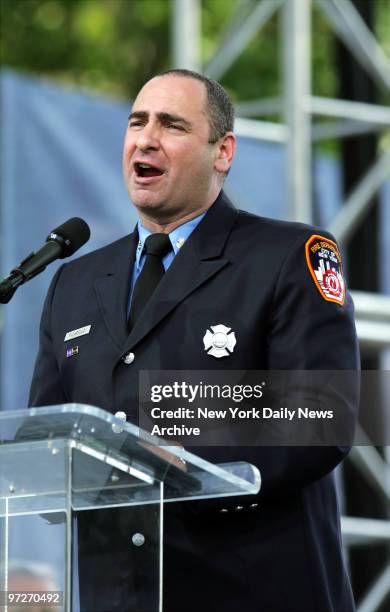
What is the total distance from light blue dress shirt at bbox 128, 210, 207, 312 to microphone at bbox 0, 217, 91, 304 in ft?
0.64

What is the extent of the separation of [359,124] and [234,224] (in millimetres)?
3040

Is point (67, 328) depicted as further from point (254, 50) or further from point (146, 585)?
point (254, 50)

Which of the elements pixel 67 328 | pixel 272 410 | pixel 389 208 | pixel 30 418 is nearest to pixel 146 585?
pixel 30 418

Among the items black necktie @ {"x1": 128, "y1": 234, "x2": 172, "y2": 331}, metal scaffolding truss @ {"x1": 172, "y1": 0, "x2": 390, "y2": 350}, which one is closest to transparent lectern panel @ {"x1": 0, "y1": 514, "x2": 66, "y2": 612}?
black necktie @ {"x1": 128, "y1": 234, "x2": 172, "y2": 331}

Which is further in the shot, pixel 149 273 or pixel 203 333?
pixel 149 273

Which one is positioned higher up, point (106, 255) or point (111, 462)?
point (106, 255)

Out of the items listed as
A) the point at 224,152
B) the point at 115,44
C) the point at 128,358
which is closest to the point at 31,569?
the point at 128,358

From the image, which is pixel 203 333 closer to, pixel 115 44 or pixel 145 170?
pixel 145 170

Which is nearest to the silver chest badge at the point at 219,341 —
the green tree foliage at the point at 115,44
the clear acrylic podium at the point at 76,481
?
the clear acrylic podium at the point at 76,481

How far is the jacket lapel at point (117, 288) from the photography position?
3.19 metres

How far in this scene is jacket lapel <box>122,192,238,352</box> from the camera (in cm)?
312

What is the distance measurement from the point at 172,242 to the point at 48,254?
38 centimetres

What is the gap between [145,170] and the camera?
3.35m

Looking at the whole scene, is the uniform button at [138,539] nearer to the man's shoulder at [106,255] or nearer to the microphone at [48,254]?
the microphone at [48,254]
